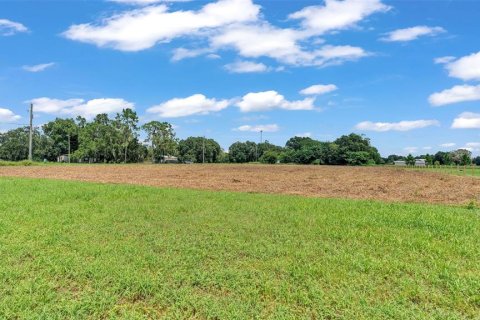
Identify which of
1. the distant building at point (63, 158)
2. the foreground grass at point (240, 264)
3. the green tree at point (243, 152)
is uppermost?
the green tree at point (243, 152)

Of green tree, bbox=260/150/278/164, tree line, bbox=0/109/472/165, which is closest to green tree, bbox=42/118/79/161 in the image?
tree line, bbox=0/109/472/165

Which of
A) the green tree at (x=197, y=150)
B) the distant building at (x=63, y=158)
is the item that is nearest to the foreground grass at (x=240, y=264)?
the distant building at (x=63, y=158)

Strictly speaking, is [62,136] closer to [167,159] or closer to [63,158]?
[63,158]

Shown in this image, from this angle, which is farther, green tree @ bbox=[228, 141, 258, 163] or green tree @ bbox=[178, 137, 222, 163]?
green tree @ bbox=[228, 141, 258, 163]

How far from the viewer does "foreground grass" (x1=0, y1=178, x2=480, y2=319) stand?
13.6 ft

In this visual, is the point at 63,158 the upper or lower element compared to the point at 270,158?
lower

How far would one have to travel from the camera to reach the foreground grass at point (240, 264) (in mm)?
4137

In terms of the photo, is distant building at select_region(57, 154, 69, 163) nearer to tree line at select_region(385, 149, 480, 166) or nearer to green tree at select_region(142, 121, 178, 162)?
green tree at select_region(142, 121, 178, 162)

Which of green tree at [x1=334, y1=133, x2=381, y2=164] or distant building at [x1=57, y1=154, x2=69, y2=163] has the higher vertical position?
green tree at [x1=334, y1=133, x2=381, y2=164]

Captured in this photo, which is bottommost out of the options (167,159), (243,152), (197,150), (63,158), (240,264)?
(240,264)

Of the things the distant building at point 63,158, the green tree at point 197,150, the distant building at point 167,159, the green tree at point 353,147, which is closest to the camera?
the green tree at point 353,147

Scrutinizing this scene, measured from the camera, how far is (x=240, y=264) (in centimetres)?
524

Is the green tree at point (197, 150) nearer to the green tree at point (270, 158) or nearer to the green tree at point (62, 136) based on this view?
the green tree at point (270, 158)

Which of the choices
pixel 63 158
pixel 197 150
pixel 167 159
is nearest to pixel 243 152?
pixel 197 150
